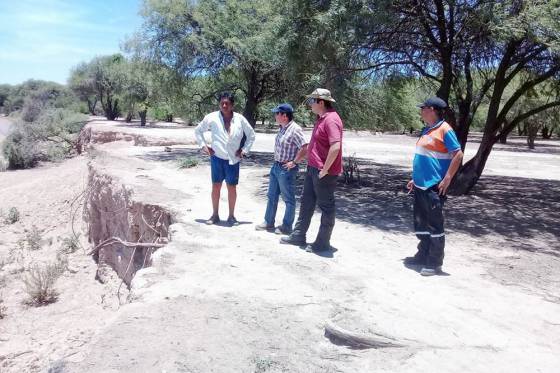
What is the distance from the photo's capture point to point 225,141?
6832 mm

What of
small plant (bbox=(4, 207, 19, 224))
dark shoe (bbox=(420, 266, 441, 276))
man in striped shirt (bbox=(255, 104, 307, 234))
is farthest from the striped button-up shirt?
small plant (bbox=(4, 207, 19, 224))

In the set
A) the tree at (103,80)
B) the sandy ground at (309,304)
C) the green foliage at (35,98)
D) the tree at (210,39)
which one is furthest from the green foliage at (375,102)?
the tree at (103,80)

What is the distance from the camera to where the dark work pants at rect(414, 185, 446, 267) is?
5.46 m

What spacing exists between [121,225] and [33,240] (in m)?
3.67

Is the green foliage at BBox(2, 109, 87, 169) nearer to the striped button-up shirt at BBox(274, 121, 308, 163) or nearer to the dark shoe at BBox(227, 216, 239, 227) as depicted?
the dark shoe at BBox(227, 216, 239, 227)

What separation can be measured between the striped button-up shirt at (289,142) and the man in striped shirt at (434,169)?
154 centimetres

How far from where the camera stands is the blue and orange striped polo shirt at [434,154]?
5.37 metres

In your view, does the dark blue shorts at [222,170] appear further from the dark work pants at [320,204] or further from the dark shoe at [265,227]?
the dark work pants at [320,204]

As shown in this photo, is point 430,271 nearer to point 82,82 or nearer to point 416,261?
point 416,261

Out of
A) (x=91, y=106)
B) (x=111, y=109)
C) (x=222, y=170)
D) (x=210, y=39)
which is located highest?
(x=210, y=39)

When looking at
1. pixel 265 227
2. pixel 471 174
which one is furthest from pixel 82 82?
pixel 265 227

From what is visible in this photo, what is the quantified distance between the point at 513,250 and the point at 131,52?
14.1m

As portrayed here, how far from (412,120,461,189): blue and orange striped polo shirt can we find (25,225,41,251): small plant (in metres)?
9.52

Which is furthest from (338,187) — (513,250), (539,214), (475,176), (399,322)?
(399,322)
